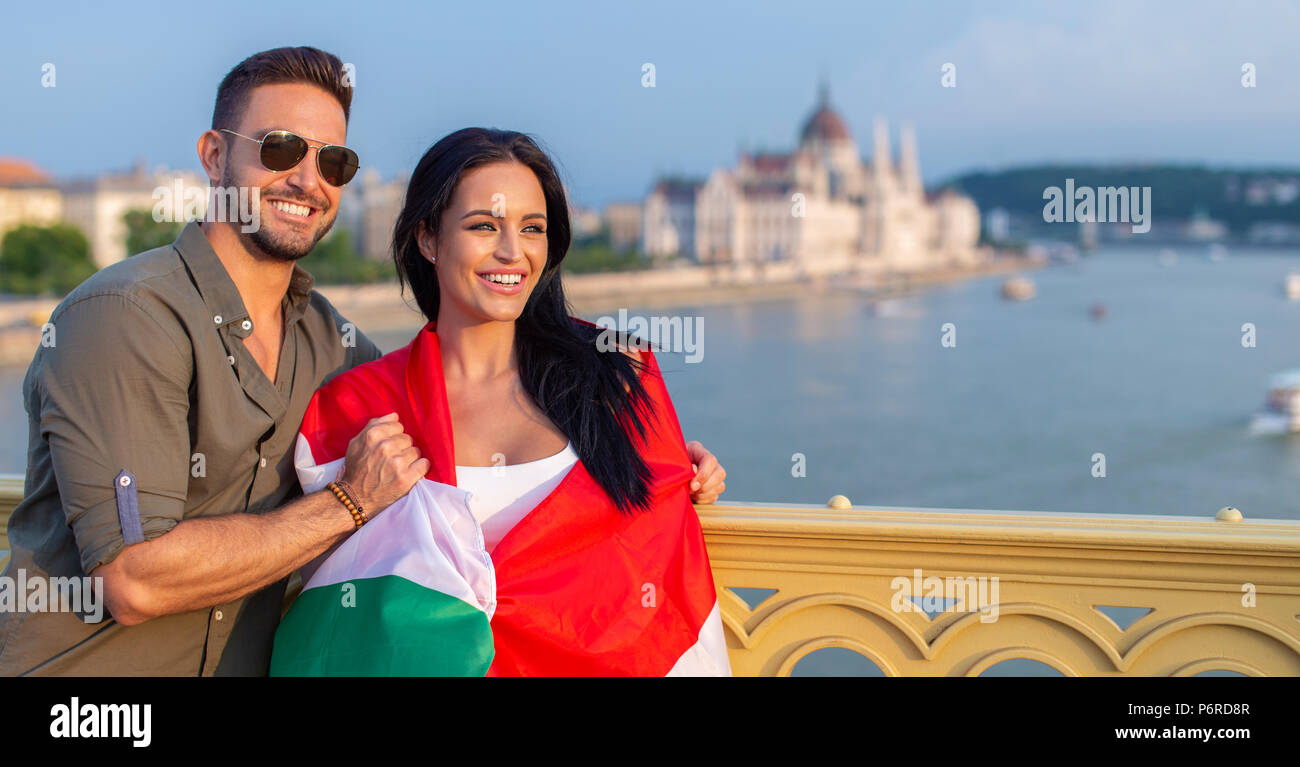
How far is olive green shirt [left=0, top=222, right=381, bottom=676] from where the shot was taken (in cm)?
82

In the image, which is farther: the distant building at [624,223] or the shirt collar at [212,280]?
the distant building at [624,223]

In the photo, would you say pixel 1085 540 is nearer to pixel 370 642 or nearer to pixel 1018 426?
pixel 370 642

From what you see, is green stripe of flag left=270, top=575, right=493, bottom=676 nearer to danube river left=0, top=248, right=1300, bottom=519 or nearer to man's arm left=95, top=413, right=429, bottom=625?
man's arm left=95, top=413, right=429, bottom=625

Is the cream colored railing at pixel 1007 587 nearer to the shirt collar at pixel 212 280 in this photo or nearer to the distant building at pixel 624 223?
the shirt collar at pixel 212 280

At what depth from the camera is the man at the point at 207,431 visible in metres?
0.82

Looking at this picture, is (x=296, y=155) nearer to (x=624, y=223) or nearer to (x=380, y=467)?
(x=380, y=467)

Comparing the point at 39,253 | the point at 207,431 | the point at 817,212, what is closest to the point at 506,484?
the point at 207,431

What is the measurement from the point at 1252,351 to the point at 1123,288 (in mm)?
18108

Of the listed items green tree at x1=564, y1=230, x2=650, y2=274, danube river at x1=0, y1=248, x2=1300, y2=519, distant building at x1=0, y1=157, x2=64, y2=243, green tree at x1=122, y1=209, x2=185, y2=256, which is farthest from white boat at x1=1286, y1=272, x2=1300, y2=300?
distant building at x1=0, y1=157, x2=64, y2=243

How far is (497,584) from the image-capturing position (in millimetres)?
868

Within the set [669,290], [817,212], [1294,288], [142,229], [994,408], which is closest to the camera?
[994,408]

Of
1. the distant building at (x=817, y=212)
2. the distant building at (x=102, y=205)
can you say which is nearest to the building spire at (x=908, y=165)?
the distant building at (x=817, y=212)

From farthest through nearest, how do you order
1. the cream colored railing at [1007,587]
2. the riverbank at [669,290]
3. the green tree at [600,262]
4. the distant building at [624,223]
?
the distant building at [624,223], the green tree at [600,262], the riverbank at [669,290], the cream colored railing at [1007,587]

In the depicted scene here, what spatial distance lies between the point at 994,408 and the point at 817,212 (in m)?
26.3
